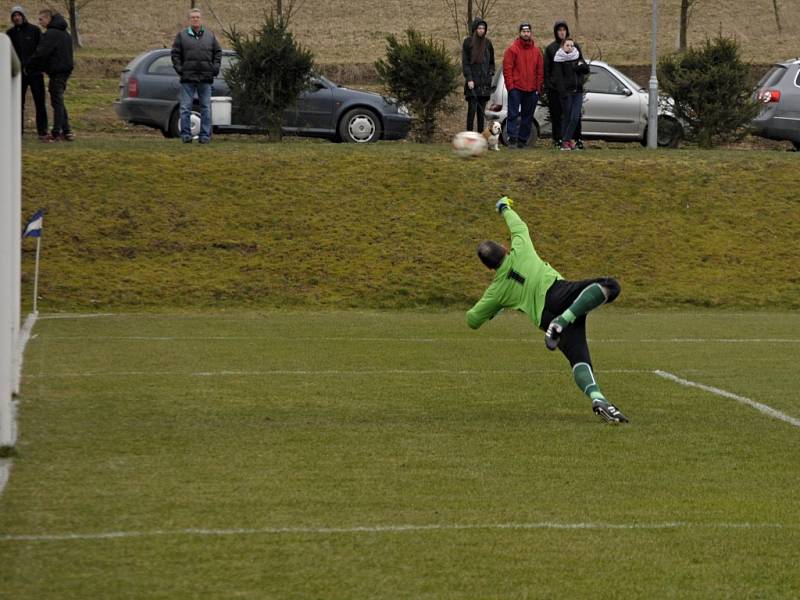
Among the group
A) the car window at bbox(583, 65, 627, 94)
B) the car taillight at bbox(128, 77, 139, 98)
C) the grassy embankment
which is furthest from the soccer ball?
the car window at bbox(583, 65, 627, 94)

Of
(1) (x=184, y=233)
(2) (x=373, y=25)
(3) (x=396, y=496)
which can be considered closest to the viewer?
(3) (x=396, y=496)

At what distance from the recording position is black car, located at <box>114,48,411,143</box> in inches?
1078

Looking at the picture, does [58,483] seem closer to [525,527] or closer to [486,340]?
[525,527]

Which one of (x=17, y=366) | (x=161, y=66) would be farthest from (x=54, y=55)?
(x=17, y=366)

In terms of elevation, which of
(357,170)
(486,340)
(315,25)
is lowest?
(486,340)

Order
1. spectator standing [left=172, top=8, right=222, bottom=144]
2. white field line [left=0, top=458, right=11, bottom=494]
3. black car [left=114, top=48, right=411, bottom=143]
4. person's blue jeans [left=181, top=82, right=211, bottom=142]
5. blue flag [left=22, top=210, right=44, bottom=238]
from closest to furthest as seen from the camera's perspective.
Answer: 1. white field line [left=0, top=458, right=11, bottom=494]
2. blue flag [left=22, top=210, right=44, bottom=238]
3. spectator standing [left=172, top=8, right=222, bottom=144]
4. person's blue jeans [left=181, top=82, right=211, bottom=142]
5. black car [left=114, top=48, right=411, bottom=143]

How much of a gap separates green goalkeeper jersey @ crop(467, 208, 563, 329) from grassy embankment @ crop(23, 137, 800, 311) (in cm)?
938

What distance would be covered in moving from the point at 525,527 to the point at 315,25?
48616mm

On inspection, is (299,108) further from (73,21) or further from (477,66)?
(73,21)

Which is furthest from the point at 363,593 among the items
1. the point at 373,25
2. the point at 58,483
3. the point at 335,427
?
the point at 373,25

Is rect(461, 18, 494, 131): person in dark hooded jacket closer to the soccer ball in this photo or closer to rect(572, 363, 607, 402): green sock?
the soccer ball

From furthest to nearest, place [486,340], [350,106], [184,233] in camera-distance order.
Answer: [350,106] < [184,233] < [486,340]

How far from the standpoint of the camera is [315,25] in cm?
5491

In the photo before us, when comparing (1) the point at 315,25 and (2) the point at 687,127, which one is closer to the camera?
(2) the point at 687,127
